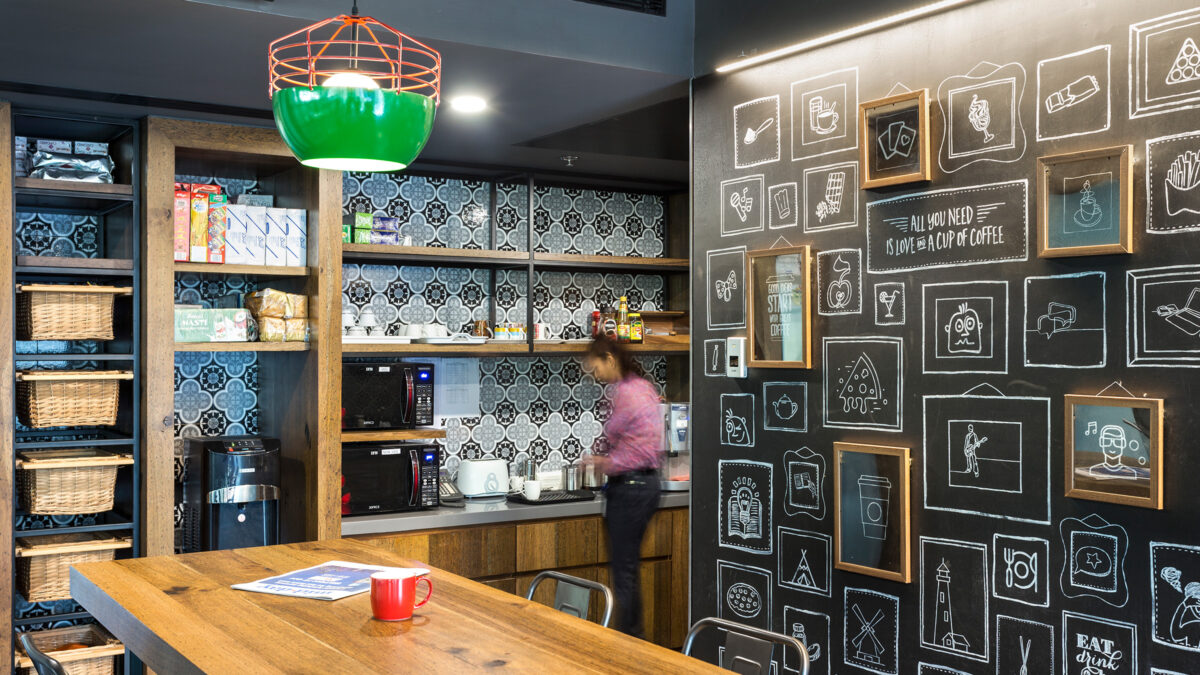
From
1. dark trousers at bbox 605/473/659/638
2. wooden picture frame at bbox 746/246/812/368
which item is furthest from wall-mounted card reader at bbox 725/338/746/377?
dark trousers at bbox 605/473/659/638

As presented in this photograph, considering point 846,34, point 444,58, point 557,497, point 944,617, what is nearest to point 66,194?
point 444,58

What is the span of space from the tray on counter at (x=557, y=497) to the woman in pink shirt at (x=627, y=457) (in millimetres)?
596

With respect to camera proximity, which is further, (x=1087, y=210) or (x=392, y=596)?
(x=1087, y=210)

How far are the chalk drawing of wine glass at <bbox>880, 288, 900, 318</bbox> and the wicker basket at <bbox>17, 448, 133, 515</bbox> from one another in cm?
286

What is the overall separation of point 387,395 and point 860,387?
2.24 m

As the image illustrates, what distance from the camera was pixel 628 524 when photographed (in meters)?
4.26

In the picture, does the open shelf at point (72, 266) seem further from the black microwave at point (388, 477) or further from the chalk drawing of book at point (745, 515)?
the chalk drawing of book at point (745, 515)

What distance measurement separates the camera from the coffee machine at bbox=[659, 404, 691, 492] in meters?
5.24

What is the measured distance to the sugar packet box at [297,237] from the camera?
14.0 feet

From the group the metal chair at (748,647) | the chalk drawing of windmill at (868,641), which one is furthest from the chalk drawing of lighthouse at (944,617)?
the metal chair at (748,647)

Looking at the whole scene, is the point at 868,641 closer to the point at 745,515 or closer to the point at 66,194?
the point at 745,515

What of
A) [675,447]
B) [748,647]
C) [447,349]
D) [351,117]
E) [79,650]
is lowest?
[79,650]

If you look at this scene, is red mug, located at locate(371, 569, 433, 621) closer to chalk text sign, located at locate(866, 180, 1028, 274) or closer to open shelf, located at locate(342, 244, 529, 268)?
chalk text sign, located at locate(866, 180, 1028, 274)

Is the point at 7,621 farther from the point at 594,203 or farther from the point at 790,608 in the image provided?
the point at 594,203
